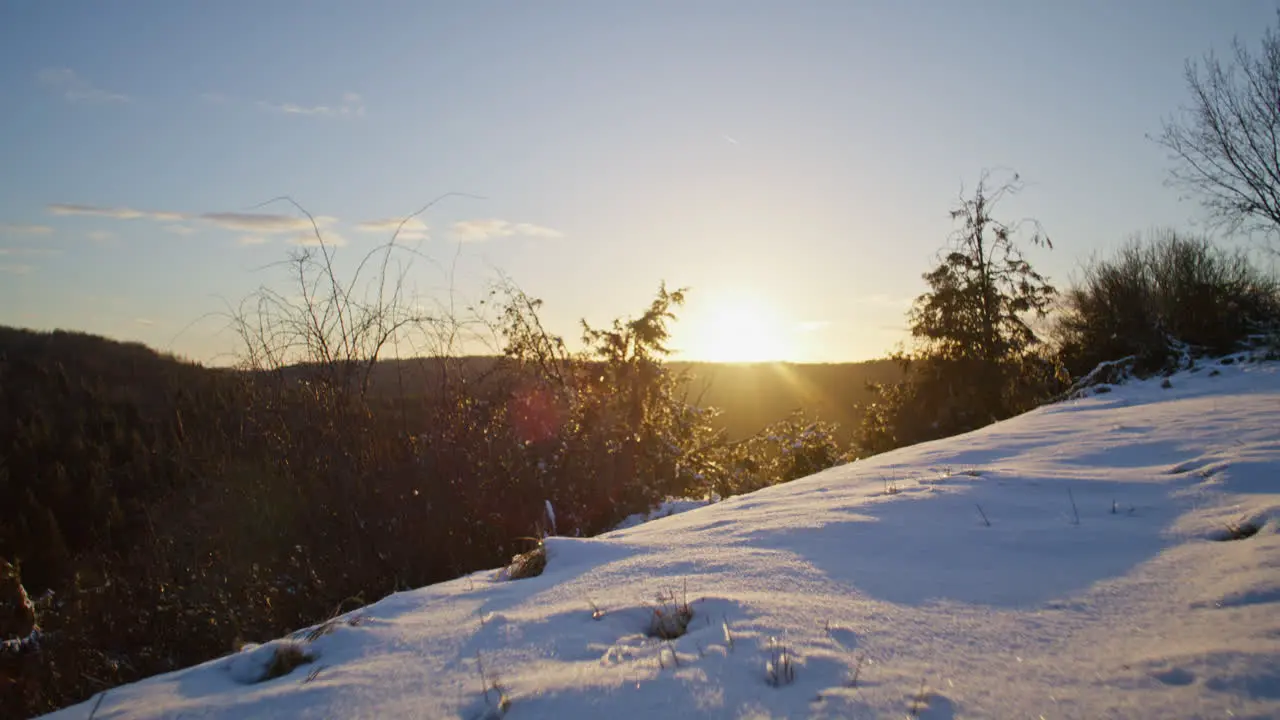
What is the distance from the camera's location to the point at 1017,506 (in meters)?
2.94

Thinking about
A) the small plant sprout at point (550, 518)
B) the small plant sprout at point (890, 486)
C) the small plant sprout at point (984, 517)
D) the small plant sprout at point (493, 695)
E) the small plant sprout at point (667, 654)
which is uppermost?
the small plant sprout at point (890, 486)

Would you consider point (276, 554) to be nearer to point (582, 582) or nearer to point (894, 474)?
point (582, 582)

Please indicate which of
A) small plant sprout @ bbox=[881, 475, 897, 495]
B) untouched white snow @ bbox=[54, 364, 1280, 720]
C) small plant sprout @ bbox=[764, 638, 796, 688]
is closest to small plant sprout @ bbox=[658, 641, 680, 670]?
untouched white snow @ bbox=[54, 364, 1280, 720]

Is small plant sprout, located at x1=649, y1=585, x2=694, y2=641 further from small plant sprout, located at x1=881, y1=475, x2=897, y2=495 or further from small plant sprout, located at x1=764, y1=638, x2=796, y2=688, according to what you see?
small plant sprout, located at x1=881, y1=475, x2=897, y2=495

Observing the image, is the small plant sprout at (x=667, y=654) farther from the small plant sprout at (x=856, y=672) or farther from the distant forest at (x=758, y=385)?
the distant forest at (x=758, y=385)

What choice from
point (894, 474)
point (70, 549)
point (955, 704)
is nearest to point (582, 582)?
point (955, 704)

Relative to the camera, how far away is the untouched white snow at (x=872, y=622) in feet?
4.77

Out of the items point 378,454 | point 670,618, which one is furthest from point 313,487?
point 670,618

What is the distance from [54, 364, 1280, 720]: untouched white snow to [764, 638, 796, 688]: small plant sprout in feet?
0.06

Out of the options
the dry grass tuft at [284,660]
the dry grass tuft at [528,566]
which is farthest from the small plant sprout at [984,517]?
the dry grass tuft at [284,660]

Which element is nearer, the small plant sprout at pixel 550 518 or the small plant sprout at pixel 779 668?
the small plant sprout at pixel 779 668

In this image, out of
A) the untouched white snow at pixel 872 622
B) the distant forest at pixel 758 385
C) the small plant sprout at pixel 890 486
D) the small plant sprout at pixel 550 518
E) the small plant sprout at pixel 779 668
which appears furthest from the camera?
the distant forest at pixel 758 385

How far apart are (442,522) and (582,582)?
214 cm

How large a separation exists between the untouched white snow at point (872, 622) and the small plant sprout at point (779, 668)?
0.7 inches
